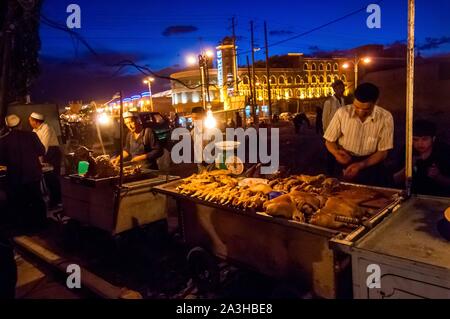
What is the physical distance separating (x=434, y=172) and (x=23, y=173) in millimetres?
6963

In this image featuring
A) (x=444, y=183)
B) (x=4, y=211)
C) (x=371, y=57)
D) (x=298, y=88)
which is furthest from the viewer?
(x=298, y=88)

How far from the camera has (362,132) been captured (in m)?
4.04

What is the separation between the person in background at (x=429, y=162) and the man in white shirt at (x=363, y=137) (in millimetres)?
304

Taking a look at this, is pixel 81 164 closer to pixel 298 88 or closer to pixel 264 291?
pixel 264 291

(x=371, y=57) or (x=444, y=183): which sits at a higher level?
(x=371, y=57)

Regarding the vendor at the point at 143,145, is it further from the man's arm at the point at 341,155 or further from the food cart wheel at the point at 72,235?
the man's arm at the point at 341,155

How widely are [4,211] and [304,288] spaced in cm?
706

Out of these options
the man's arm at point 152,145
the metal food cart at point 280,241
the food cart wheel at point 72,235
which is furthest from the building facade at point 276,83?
the metal food cart at point 280,241

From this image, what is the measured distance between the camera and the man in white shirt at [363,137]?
391cm

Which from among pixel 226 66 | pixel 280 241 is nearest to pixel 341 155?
pixel 280 241

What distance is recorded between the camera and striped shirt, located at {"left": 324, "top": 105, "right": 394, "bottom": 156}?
3936 mm

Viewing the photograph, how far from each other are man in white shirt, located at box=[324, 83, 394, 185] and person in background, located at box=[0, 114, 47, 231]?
18.6 ft

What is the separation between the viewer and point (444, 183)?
3.65 metres
